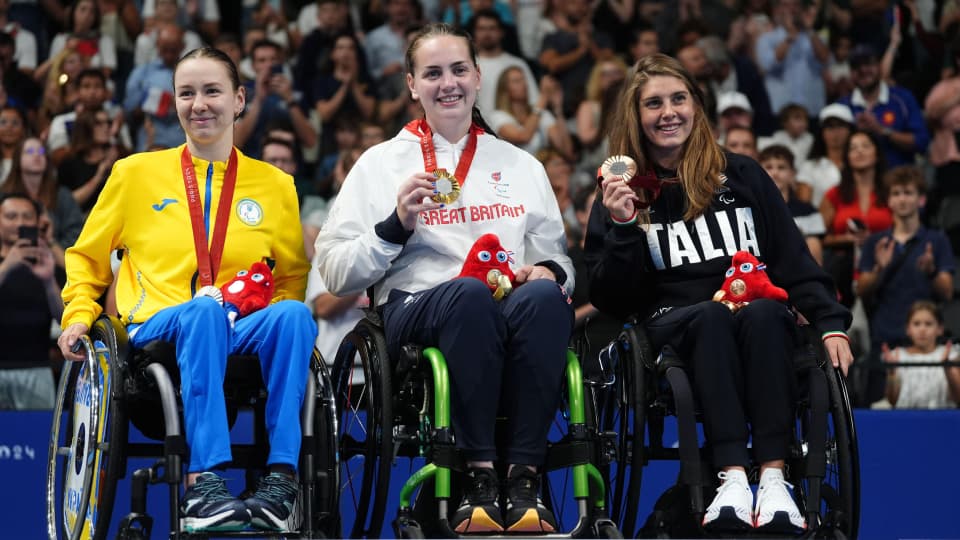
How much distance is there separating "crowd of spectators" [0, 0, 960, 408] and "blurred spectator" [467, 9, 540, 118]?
0.04ft

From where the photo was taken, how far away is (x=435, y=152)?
451 cm

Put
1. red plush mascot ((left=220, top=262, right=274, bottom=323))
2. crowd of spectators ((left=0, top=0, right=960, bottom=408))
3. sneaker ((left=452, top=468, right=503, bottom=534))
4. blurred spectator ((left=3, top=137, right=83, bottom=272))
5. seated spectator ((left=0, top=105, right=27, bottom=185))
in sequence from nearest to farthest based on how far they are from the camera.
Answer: sneaker ((left=452, top=468, right=503, bottom=534)), red plush mascot ((left=220, top=262, right=274, bottom=323)), blurred spectator ((left=3, top=137, right=83, bottom=272)), crowd of spectators ((left=0, top=0, right=960, bottom=408)), seated spectator ((left=0, top=105, right=27, bottom=185))

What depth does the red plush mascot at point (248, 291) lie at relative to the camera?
4.06 m

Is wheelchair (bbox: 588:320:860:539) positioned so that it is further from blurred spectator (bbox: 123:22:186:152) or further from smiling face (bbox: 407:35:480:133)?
blurred spectator (bbox: 123:22:186:152)

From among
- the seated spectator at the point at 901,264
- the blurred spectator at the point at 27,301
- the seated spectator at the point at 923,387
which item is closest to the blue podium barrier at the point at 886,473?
the seated spectator at the point at 923,387

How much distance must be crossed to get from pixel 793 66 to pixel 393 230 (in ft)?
16.3

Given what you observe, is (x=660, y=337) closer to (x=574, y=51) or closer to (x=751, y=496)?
(x=751, y=496)

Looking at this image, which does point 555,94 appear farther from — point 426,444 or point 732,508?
point 732,508

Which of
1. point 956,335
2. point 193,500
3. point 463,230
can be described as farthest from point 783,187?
point 193,500

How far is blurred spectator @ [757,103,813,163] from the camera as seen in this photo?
8.09 metres

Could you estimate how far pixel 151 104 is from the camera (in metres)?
7.96

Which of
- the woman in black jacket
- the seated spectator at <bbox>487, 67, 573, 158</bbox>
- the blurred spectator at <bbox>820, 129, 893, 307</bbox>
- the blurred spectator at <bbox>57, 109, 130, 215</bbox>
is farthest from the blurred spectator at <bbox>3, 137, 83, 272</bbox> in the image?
the blurred spectator at <bbox>820, 129, 893, 307</bbox>

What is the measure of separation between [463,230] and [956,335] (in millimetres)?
3548

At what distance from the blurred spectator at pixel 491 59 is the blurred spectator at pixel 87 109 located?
6.62 feet
